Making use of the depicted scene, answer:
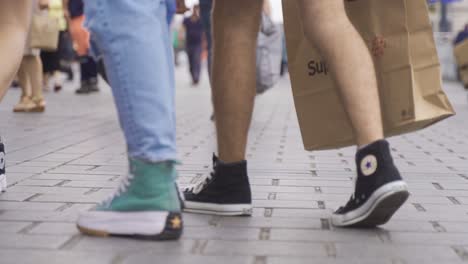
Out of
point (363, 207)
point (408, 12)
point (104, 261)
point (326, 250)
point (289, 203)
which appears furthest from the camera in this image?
point (289, 203)

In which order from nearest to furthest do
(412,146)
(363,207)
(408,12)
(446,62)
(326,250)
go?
1. (326,250)
2. (363,207)
3. (408,12)
4. (412,146)
5. (446,62)

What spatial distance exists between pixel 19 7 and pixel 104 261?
1017 mm

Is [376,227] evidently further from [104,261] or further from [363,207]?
[104,261]

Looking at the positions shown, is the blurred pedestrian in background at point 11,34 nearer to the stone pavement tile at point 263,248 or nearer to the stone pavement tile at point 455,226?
the stone pavement tile at point 263,248

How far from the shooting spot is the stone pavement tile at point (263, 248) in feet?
8.30

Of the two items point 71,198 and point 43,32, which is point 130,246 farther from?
point 43,32

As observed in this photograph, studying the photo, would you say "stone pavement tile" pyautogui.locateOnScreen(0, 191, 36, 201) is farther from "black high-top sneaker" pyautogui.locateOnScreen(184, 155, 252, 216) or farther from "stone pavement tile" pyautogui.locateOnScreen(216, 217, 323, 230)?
"stone pavement tile" pyautogui.locateOnScreen(216, 217, 323, 230)

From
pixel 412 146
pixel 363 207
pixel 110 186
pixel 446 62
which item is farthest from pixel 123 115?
pixel 446 62

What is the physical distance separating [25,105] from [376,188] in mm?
6623

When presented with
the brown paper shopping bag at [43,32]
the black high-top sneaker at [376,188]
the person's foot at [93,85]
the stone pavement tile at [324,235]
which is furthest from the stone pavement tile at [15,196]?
the person's foot at [93,85]

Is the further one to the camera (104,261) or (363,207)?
(363,207)

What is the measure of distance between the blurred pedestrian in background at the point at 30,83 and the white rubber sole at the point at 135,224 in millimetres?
6360

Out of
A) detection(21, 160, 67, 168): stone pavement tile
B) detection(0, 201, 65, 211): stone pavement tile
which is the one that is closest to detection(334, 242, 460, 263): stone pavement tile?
detection(0, 201, 65, 211): stone pavement tile

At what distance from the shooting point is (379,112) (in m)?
2.86
